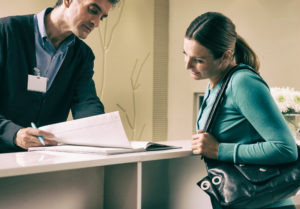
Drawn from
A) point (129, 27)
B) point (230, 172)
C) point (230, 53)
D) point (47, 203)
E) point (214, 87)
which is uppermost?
point (129, 27)

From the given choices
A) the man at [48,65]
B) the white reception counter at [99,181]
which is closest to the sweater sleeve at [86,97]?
the man at [48,65]

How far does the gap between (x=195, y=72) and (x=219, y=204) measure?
0.50 metres

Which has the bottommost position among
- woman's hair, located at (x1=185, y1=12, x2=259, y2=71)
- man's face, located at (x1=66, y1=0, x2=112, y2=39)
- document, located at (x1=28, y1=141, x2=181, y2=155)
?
document, located at (x1=28, y1=141, x2=181, y2=155)

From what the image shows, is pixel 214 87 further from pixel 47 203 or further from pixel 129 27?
pixel 129 27

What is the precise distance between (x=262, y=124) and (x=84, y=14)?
115 cm

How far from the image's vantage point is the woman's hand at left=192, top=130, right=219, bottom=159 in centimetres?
128

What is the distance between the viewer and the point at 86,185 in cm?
141

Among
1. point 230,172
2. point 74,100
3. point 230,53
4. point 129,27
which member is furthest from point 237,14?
point 230,172

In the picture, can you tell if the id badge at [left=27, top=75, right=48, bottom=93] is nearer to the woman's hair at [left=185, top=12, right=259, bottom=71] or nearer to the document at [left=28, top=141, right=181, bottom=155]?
the document at [left=28, top=141, right=181, bottom=155]

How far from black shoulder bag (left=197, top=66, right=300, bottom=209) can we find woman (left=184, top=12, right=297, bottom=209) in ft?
0.10

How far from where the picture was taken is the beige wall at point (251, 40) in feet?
12.2

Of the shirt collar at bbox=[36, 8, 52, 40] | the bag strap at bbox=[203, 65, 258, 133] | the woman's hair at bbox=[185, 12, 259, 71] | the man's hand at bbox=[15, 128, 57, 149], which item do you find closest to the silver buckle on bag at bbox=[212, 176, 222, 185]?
the bag strap at bbox=[203, 65, 258, 133]

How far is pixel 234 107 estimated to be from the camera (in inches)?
49.1

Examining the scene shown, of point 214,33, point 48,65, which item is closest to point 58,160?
point 214,33
